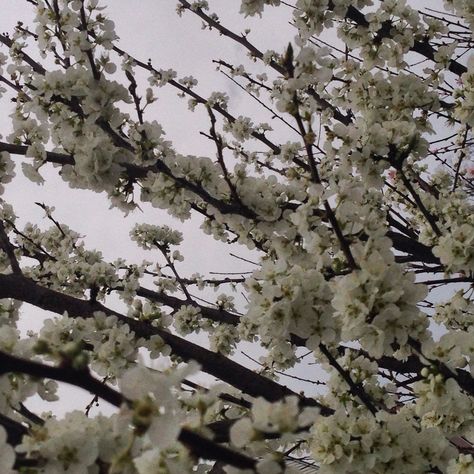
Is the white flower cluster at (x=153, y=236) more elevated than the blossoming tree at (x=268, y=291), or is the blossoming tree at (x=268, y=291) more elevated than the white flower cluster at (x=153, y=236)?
the white flower cluster at (x=153, y=236)

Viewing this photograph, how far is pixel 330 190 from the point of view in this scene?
2.51 meters

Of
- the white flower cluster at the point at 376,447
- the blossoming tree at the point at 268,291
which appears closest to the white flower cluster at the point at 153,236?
the blossoming tree at the point at 268,291

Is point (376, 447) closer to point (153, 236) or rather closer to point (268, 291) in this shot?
point (268, 291)

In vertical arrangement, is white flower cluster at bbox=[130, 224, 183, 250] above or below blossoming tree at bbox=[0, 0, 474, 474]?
above

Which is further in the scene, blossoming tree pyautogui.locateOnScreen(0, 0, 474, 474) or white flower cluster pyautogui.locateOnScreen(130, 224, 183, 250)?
white flower cluster pyautogui.locateOnScreen(130, 224, 183, 250)

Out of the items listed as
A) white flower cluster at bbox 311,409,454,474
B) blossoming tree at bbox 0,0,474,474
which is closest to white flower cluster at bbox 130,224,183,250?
blossoming tree at bbox 0,0,474,474

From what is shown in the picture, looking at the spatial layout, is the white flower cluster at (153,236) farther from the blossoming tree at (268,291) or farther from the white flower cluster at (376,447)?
the white flower cluster at (376,447)

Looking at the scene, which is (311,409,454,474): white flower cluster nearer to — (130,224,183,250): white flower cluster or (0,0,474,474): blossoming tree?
(0,0,474,474): blossoming tree

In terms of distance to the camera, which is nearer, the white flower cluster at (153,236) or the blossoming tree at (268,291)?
the blossoming tree at (268,291)

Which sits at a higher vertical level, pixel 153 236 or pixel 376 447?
pixel 153 236

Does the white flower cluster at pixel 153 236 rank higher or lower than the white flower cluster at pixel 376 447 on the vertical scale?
higher

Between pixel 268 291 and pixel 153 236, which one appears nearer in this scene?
pixel 268 291

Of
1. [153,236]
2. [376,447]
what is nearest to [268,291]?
[376,447]

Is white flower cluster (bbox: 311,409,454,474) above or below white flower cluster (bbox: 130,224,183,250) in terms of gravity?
below
